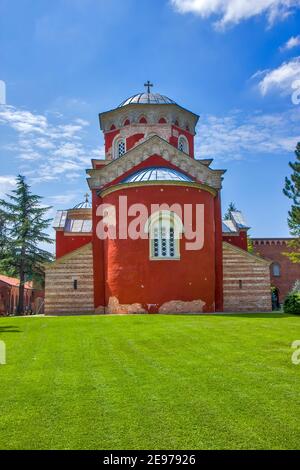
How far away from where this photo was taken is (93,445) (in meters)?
4.97

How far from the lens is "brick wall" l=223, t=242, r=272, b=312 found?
23391 millimetres

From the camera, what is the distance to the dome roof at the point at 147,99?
26.5 meters

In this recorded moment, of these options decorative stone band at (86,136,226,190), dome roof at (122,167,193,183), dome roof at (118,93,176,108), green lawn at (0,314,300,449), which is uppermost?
dome roof at (118,93,176,108)

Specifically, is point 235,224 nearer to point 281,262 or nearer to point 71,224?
point 71,224

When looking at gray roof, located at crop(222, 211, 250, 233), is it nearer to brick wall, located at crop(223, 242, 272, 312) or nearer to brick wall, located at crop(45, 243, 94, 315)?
brick wall, located at crop(223, 242, 272, 312)

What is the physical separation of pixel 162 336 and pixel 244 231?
18607 millimetres

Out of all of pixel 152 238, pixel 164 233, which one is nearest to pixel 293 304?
pixel 164 233

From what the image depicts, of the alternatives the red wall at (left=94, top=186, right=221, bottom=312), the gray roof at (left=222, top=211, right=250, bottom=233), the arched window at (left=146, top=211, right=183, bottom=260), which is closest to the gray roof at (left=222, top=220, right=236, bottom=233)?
the gray roof at (left=222, top=211, right=250, bottom=233)

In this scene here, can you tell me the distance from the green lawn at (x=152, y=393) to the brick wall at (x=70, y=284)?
10.3 metres

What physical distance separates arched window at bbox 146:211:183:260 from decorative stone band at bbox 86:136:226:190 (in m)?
3.70

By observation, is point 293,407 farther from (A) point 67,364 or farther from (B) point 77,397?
(A) point 67,364

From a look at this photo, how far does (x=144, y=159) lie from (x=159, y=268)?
6313mm

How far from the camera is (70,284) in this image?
904 inches
